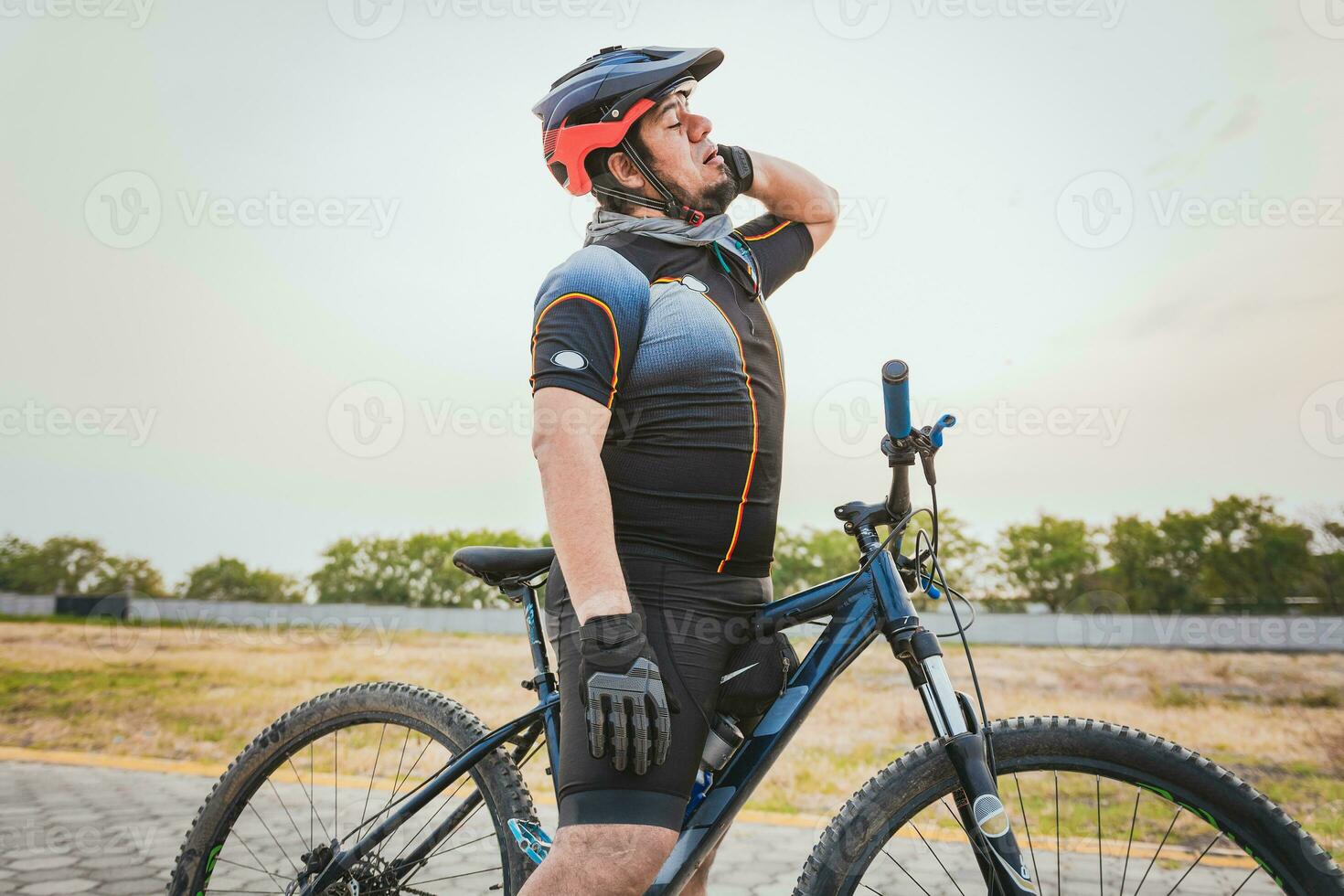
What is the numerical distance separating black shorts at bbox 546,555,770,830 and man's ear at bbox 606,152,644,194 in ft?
2.70

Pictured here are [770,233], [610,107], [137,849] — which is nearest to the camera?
[610,107]

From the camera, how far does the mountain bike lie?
151cm

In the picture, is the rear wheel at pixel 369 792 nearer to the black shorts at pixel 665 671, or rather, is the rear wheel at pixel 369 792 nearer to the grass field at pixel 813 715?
the black shorts at pixel 665 671

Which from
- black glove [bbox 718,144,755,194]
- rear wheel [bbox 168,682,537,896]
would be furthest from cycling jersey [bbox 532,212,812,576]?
rear wheel [bbox 168,682,537,896]

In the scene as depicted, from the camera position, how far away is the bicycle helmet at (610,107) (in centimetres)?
191

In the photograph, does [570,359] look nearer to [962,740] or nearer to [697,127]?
[697,127]

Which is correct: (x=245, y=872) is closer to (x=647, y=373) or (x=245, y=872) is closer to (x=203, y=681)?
(x=647, y=373)

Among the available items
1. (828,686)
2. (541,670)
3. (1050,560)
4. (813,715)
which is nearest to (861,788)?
(828,686)

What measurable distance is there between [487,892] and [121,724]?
263 inches

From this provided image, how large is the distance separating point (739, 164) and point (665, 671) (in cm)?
122

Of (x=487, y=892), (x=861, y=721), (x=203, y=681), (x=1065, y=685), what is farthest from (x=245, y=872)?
(x=1065, y=685)

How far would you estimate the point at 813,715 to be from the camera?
4883mm

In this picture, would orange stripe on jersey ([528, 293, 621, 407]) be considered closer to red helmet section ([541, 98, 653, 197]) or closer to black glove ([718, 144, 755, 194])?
red helmet section ([541, 98, 653, 197])

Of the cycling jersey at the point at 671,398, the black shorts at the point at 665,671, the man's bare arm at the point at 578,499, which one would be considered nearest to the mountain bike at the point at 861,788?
the black shorts at the point at 665,671
